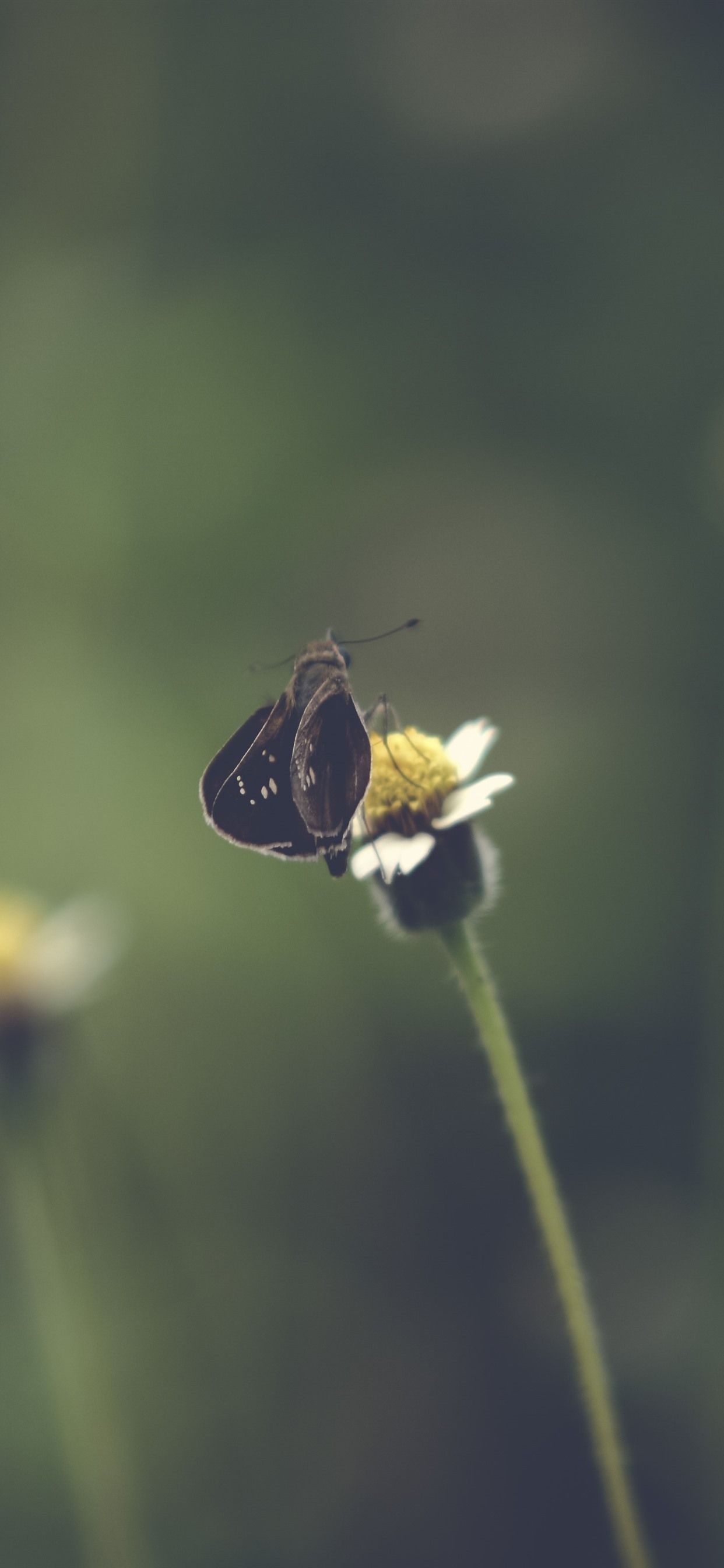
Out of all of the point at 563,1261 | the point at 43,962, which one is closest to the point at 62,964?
the point at 43,962

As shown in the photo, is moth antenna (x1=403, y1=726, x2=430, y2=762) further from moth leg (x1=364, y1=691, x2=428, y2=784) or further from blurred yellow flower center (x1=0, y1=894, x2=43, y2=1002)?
blurred yellow flower center (x1=0, y1=894, x2=43, y2=1002)

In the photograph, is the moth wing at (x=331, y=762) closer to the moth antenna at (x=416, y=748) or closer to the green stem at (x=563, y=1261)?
the moth antenna at (x=416, y=748)

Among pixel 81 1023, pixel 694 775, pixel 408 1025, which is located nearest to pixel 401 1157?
pixel 408 1025

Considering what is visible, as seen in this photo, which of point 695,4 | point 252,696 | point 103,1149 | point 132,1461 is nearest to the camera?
point 132,1461

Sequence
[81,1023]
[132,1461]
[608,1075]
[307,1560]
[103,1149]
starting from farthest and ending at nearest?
[81,1023] → [103,1149] → [608,1075] → [132,1461] → [307,1560]

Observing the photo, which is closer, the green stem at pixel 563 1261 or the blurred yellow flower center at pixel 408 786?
the green stem at pixel 563 1261

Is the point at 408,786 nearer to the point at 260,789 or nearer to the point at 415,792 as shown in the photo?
the point at 415,792

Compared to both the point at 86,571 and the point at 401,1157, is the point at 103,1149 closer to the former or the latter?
the point at 401,1157

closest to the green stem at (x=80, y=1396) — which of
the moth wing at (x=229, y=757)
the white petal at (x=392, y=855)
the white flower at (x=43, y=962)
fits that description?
the white flower at (x=43, y=962)
